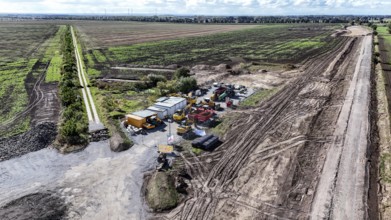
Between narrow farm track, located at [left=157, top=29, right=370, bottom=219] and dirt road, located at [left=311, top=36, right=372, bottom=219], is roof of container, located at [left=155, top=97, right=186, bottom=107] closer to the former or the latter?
narrow farm track, located at [left=157, top=29, right=370, bottom=219]

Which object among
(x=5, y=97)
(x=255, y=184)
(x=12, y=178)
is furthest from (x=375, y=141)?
(x=5, y=97)

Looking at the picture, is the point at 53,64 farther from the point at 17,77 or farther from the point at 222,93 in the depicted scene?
the point at 222,93

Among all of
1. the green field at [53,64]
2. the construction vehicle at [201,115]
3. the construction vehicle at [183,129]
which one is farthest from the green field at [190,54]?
the construction vehicle at [183,129]

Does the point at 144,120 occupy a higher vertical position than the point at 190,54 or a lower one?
lower

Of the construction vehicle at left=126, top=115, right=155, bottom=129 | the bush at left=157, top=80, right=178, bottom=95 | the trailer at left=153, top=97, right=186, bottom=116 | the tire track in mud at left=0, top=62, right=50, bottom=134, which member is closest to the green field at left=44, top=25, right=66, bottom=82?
the tire track in mud at left=0, top=62, right=50, bottom=134

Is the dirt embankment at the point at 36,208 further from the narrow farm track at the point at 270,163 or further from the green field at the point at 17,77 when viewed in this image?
the green field at the point at 17,77

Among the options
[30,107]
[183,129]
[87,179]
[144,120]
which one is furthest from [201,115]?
[30,107]

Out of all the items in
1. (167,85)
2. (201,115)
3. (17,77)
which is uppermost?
(167,85)
